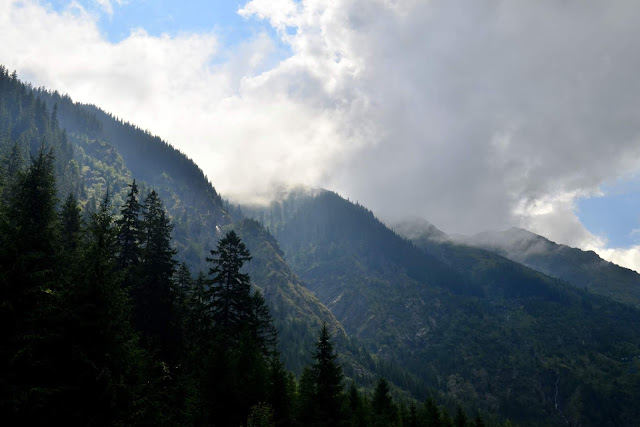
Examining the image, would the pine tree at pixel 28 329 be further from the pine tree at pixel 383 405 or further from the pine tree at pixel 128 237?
the pine tree at pixel 383 405

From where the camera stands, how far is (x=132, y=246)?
4391 cm

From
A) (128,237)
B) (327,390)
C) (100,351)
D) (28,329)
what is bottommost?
(327,390)

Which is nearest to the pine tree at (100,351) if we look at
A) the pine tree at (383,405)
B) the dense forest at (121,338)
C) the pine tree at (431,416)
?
the dense forest at (121,338)

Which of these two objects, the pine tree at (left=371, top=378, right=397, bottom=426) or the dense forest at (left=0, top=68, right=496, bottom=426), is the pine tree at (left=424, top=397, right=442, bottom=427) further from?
the dense forest at (left=0, top=68, right=496, bottom=426)

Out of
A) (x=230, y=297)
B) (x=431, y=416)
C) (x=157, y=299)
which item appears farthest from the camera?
(x=431, y=416)

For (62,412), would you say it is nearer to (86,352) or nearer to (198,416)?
(86,352)

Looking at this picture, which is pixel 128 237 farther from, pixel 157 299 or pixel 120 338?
pixel 120 338

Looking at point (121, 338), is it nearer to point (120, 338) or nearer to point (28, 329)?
point (120, 338)

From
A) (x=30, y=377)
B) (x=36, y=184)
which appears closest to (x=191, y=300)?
(x=36, y=184)

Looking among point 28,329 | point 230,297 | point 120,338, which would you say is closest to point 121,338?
point 120,338

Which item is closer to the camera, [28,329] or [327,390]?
[28,329]

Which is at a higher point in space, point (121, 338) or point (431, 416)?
point (121, 338)

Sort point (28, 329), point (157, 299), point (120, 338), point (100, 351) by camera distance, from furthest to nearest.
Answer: point (157, 299) → point (120, 338) → point (100, 351) → point (28, 329)

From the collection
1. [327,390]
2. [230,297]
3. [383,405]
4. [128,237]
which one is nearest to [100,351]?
[230,297]
